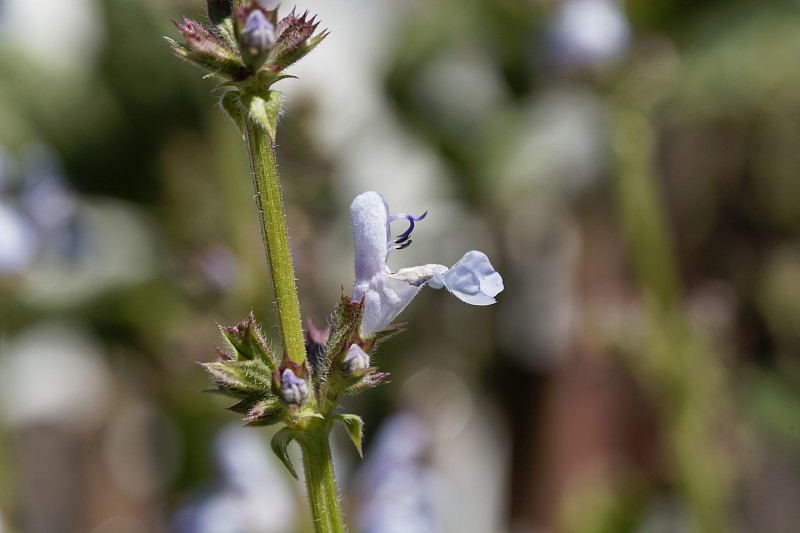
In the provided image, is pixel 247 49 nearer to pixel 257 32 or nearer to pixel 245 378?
pixel 257 32

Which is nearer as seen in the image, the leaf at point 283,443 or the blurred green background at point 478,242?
the leaf at point 283,443

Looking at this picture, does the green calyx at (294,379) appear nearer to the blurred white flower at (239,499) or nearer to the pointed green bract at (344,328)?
the pointed green bract at (344,328)

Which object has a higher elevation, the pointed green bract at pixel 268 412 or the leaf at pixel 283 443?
the pointed green bract at pixel 268 412

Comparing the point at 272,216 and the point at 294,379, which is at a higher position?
the point at 272,216

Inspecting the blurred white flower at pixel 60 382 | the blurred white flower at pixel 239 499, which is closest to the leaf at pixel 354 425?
the blurred white flower at pixel 239 499

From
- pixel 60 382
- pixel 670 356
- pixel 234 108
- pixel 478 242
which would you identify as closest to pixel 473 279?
pixel 234 108

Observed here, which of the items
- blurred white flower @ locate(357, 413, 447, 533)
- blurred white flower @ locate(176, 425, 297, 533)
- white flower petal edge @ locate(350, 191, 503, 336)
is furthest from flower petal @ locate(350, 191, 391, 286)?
blurred white flower @ locate(176, 425, 297, 533)
